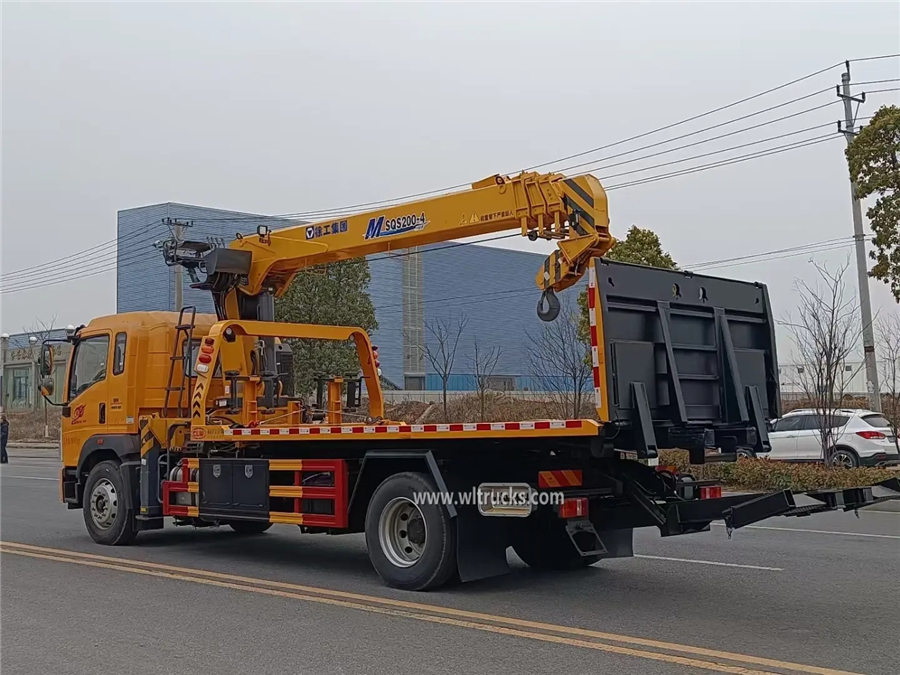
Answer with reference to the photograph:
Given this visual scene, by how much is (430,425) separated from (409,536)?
40.3 inches

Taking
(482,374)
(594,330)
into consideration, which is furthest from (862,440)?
(482,374)

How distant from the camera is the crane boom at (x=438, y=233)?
9.36m

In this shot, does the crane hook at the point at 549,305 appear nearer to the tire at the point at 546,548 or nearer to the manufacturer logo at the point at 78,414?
the tire at the point at 546,548

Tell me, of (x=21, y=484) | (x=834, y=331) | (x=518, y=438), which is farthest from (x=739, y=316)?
(x=21, y=484)

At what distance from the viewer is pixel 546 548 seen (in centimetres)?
983

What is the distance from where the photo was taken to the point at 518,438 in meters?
8.05

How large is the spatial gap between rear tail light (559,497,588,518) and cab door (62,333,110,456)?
21.6ft

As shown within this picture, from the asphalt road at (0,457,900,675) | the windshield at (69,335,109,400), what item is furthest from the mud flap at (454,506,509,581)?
the windshield at (69,335,109,400)

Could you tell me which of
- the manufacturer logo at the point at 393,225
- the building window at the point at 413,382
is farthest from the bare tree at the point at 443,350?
the manufacturer logo at the point at 393,225

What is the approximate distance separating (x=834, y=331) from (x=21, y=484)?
Result: 57.0ft

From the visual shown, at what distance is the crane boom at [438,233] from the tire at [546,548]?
2.20m

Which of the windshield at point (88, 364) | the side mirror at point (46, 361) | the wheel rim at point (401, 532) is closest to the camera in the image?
the wheel rim at point (401, 532)

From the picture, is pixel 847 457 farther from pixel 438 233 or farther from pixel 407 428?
pixel 407 428

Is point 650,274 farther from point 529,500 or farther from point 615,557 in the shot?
→ point 615,557
